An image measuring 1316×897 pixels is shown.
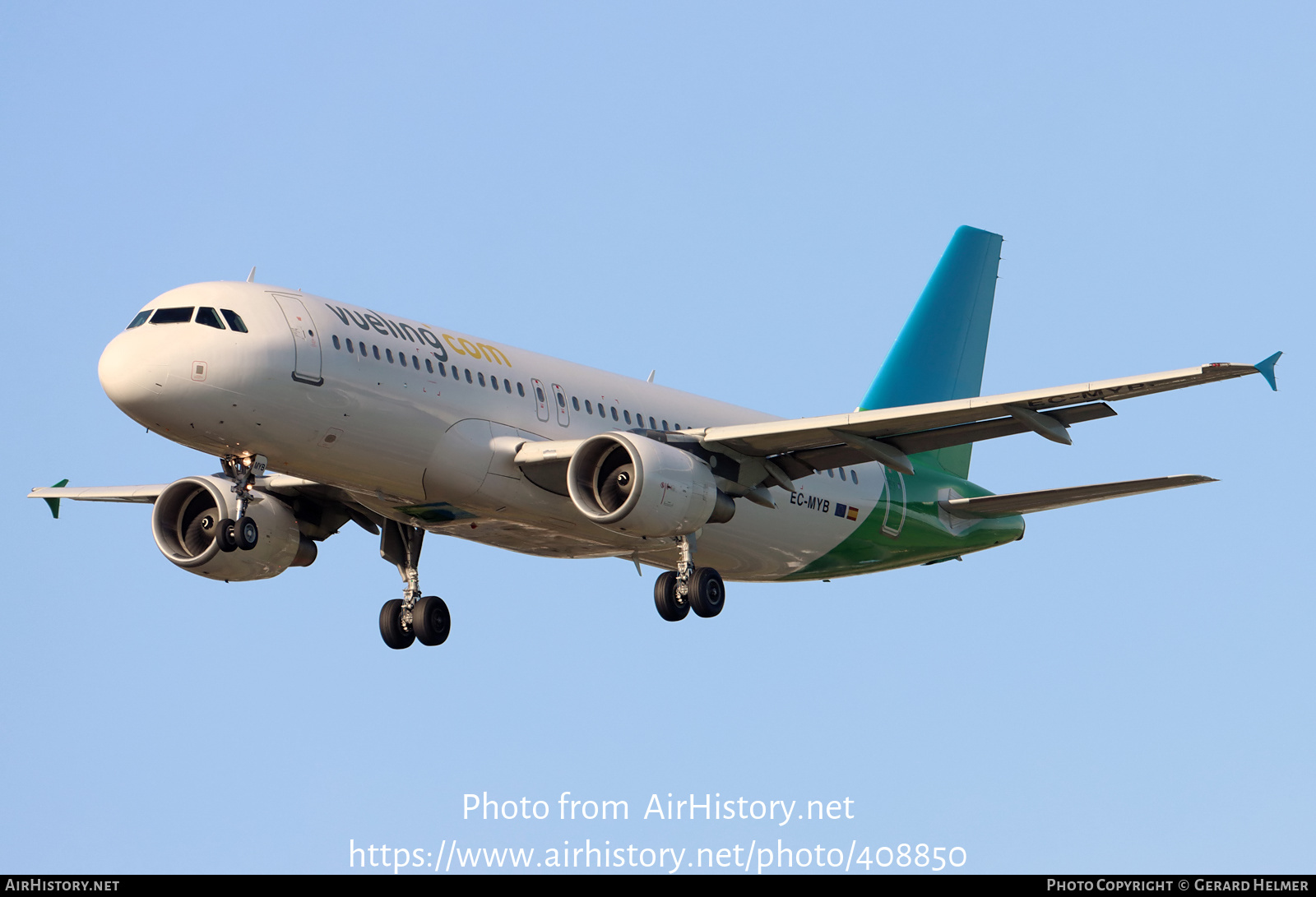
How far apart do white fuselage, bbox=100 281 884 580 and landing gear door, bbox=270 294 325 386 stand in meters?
0.03

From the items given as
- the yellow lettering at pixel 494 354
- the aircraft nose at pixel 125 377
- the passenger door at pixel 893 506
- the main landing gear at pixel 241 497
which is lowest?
the main landing gear at pixel 241 497

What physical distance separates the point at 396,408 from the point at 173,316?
164 inches

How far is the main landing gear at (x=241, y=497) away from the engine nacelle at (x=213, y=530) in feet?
10.2

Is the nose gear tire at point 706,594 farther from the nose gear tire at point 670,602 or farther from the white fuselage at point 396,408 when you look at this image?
the white fuselage at point 396,408

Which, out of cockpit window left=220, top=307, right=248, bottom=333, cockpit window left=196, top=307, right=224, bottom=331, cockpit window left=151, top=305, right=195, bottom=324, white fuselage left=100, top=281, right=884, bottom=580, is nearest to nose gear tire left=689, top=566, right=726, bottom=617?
white fuselage left=100, top=281, right=884, bottom=580

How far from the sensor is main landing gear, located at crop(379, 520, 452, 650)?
130ft

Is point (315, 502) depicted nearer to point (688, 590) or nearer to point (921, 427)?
point (688, 590)

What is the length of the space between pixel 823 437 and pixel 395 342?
851cm

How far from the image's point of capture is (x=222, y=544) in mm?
34469

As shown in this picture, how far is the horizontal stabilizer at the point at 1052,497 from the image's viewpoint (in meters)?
37.1

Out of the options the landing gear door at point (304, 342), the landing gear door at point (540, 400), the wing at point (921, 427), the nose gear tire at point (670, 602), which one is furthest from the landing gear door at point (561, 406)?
the landing gear door at point (304, 342)

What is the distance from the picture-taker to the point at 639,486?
34.6m

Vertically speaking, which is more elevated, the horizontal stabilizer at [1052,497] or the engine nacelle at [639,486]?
the horizontal stabilizer at [1052,497]

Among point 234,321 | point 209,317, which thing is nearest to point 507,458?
point 234,321
